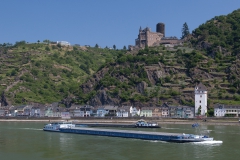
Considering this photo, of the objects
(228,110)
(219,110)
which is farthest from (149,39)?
(228,110)

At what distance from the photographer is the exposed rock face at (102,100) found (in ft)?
366

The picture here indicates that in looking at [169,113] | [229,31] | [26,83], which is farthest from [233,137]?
[26,83]

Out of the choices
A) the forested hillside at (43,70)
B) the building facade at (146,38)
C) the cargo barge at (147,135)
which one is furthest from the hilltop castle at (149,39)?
the cargo barge at (147,135)

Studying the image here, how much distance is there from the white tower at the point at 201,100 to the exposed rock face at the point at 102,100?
22.3 m

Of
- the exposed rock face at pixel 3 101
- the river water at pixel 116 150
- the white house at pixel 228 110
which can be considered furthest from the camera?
the exposed rock face at pixel 3 101

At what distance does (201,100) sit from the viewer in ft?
325

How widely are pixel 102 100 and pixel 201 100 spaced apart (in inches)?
1113

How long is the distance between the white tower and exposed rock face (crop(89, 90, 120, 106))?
22.3 metres

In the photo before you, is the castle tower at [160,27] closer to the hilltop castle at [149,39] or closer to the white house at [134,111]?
the hilltop castle at [149,39]

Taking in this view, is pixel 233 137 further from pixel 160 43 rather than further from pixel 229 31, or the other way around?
pixel 160 43

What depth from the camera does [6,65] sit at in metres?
158

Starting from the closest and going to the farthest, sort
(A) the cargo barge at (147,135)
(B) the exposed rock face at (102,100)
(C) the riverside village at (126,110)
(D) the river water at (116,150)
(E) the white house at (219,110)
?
(D) the river water at (116,150) < (A) the cargo barge at (147,135) < (E) the white house at (219,110) < (C) the riverside village at (126,110) < (B) the exposed rock face at (102,100)

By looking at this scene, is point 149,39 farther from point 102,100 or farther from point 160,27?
point 102,100

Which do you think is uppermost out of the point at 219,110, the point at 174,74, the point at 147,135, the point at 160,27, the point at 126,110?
the point at 160,27
